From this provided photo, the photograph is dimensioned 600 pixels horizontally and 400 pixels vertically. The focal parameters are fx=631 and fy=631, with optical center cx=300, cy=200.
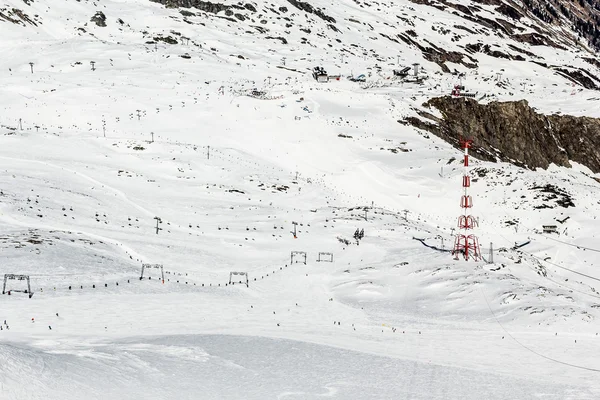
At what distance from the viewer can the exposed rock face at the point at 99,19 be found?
4385 inches

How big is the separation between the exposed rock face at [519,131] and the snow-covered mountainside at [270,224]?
0.35m

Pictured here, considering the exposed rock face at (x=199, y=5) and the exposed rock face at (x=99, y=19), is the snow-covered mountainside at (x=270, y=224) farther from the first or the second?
the exposed rock face at (x=199, y=5)

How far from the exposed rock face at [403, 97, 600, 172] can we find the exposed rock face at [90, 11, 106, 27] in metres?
61.9

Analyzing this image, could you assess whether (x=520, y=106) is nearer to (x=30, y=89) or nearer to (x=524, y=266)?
(x=524, y=266)

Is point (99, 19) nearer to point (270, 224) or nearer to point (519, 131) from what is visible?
point (519, 131)

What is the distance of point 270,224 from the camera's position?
4381 centimetres

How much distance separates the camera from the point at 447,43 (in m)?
159

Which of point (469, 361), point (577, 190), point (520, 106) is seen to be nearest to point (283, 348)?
point (469, 361)

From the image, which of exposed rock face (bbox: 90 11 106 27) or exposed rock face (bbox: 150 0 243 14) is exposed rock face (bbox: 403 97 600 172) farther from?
exposed rock face (bbox: 150 0 243 14)

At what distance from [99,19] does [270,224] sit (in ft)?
275

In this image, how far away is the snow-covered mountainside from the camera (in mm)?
20453

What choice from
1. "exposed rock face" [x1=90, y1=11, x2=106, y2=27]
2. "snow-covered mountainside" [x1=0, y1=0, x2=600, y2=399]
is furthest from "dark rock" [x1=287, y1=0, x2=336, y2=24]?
"exposed rock face" [x1=90, y1=11, x2=106, y2=27]

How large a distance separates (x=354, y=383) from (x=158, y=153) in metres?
40.5

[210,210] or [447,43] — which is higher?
[447,43]
